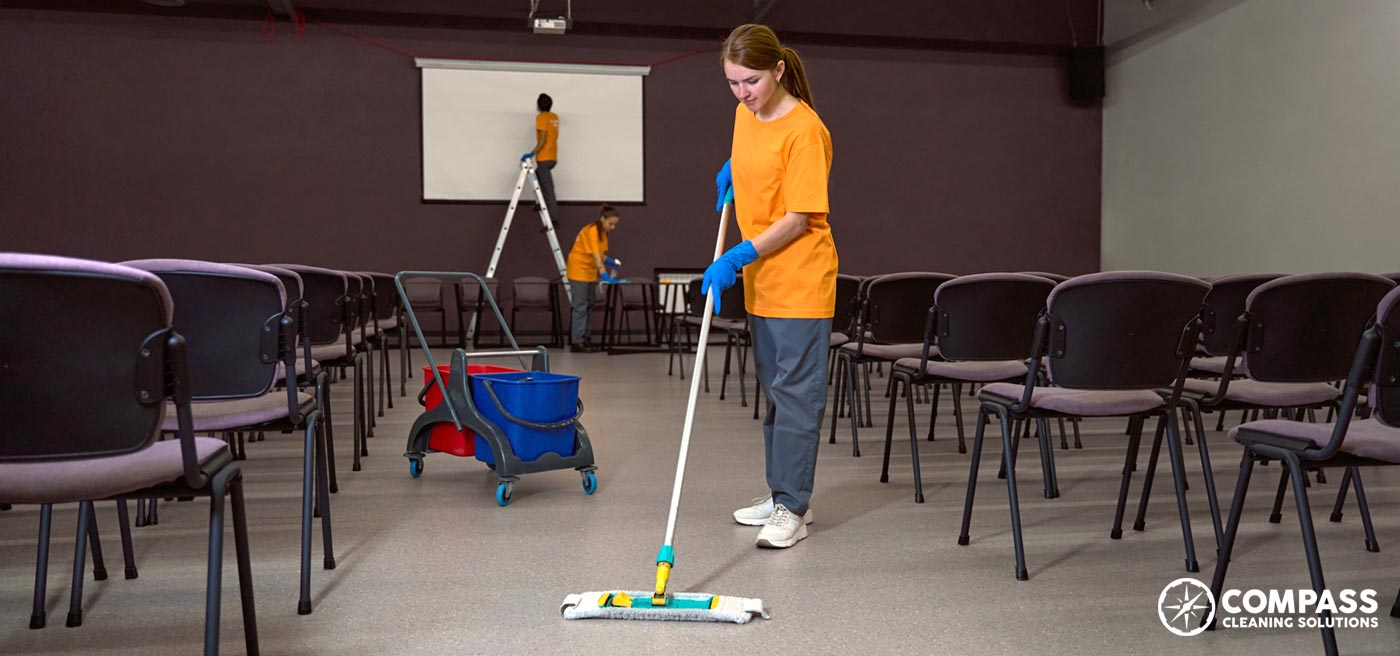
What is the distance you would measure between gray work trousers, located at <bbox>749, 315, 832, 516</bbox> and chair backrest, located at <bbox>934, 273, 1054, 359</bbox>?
0.70 m

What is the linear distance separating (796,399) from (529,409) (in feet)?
3.03

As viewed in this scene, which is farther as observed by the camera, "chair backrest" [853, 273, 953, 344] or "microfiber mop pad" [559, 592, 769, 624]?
"chair backrest" [853, 273, 953, 344]

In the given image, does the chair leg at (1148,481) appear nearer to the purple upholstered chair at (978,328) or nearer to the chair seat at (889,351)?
the purple upholstered chair at (978,328)

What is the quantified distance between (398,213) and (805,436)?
27.8 ft

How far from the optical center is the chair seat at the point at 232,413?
6.89ft

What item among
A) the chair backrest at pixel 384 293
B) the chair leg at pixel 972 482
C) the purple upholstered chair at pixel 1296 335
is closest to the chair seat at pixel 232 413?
the chair leg at pixel 972 482

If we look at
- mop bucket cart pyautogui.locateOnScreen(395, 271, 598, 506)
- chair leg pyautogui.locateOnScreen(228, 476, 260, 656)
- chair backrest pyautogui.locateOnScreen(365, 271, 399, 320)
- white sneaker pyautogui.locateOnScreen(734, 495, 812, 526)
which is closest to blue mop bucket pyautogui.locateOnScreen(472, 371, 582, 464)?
mop bucket cart pyautogui.locateOnScreen(395, 271, 598, 506)

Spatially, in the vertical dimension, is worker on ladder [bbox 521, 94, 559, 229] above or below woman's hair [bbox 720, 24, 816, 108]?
above

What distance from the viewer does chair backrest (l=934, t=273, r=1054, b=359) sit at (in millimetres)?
3193

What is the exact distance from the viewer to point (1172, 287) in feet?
7.87

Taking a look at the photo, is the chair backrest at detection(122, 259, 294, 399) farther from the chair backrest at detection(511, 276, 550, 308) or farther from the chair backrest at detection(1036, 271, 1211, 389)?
the chair backrest at detection(511, 276, 550, 308)

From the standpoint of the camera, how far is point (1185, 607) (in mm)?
2109

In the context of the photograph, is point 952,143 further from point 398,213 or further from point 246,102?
point 246,102

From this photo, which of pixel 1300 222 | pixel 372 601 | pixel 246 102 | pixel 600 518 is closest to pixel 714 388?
pixel 600 518
